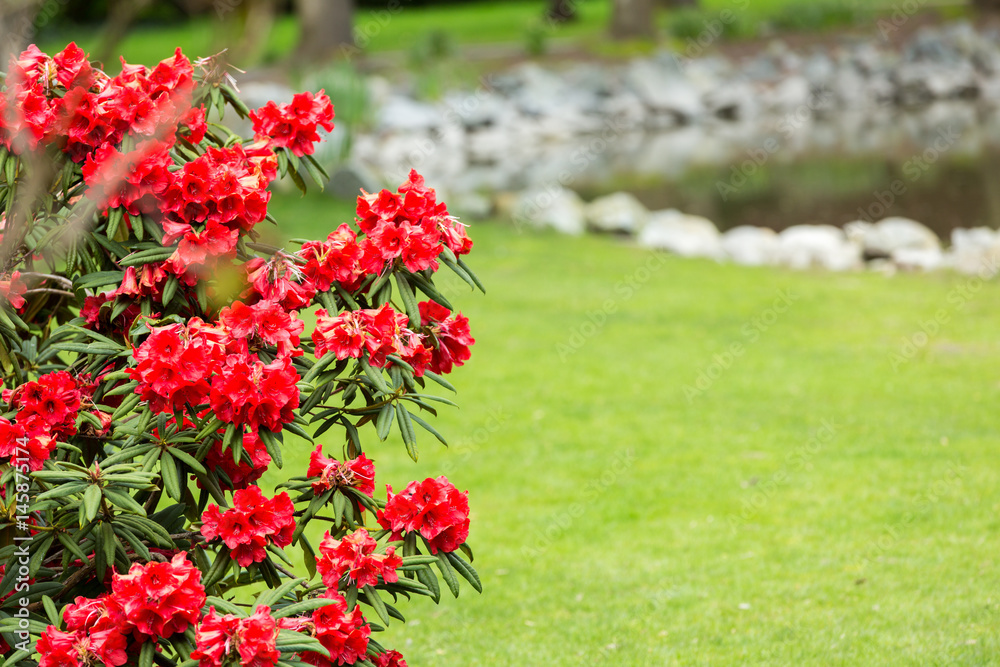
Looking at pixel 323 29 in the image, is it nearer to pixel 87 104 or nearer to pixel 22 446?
pixel 87 104

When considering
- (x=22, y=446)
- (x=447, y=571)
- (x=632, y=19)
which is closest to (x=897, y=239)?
(x=447, y=571)

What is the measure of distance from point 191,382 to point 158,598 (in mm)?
467

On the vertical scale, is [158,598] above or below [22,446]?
below

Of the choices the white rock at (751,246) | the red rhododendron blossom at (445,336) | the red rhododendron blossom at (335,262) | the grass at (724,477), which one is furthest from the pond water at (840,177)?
the red rhododendron blossom at (335,262)

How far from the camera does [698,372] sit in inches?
302

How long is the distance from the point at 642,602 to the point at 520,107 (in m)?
19.5

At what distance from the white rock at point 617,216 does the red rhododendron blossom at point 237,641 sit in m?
11.7

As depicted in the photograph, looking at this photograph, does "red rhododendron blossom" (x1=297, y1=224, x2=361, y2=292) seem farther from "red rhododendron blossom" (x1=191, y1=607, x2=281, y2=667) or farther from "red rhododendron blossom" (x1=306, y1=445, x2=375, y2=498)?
"red rhododendron blossom" (x1=191, y1=607, x2=281, y2=667)

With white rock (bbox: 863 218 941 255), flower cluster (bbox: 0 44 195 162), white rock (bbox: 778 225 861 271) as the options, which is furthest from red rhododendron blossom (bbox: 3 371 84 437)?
white rock (bbox: 863 218 941 255)

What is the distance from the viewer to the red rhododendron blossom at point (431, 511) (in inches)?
99.5

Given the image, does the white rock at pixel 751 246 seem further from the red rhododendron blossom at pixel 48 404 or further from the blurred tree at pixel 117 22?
the blurred tree at pixel 117 22

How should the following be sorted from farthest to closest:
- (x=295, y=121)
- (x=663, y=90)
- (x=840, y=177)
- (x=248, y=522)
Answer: (x=663, y=90) < (x=840, y=177) < (x=295, y=121) < (x=248, y=522)

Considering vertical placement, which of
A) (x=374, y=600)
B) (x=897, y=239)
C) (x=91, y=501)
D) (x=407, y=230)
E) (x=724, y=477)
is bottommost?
(x=897, y=239)

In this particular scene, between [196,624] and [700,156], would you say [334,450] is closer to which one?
[196,624]
